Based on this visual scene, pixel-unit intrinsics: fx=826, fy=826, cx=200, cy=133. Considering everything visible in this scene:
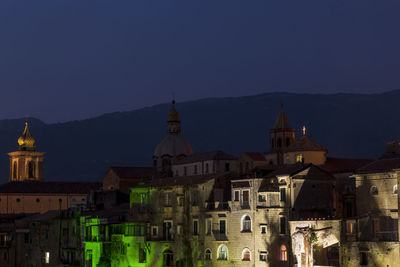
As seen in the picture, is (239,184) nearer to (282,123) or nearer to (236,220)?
(236,220)

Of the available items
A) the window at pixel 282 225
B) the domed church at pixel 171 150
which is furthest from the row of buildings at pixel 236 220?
the domed church at pixel 171 150

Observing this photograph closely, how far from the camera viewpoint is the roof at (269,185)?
6825cm

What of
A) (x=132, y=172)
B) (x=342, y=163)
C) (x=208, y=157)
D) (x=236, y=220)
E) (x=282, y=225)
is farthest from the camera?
(x=132, y=172)

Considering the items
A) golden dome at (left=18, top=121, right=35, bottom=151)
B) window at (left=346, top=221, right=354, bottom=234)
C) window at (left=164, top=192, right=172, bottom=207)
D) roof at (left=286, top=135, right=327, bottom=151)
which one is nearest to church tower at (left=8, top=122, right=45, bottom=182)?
golden dome at (left=18, top=121, right=35, bottom=151)

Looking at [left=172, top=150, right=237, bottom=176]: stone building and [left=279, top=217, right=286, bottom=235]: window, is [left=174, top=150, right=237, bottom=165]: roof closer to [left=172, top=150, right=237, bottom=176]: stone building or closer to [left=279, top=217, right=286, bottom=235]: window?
[left=172, top=150, right=237, bottom=176]: stone building

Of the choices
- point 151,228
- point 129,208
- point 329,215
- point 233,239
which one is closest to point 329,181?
point 329,215

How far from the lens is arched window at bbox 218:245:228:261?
71.8 metres

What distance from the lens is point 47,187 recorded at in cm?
12281

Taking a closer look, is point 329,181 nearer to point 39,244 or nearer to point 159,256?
point 159,256

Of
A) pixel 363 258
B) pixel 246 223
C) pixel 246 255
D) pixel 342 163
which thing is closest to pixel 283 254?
pixel 246 255

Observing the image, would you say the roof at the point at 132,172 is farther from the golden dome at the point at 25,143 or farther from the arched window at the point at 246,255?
the arched window at the point at 246,255

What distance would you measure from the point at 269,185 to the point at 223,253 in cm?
794

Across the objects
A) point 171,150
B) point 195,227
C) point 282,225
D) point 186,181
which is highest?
point 171,150

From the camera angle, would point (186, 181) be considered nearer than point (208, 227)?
No
